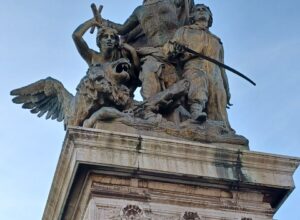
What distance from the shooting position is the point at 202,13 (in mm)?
11594

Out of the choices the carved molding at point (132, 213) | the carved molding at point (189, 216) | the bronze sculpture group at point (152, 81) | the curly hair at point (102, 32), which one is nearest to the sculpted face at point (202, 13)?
the bronze sculpture group at point (152, 81)

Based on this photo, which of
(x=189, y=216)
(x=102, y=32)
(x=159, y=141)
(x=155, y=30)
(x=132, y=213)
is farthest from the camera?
(x=155, y=30)

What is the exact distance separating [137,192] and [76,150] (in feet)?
2.69

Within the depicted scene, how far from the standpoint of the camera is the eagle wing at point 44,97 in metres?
11.7

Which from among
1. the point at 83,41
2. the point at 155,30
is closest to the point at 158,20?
the point at 155,30

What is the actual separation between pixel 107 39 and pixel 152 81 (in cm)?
95

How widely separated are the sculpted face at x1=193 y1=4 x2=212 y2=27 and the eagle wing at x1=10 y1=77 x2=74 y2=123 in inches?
83.4

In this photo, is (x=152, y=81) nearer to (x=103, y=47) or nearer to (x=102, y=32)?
(x=103, y=47)

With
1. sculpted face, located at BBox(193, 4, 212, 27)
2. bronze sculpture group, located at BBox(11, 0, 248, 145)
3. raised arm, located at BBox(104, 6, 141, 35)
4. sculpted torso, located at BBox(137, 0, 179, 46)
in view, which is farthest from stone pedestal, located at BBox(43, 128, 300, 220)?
raised arm, located at BBox(104, 6, 141, 35)

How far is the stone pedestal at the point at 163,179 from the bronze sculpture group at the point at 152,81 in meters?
0.51

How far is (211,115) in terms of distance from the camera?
10.7 m

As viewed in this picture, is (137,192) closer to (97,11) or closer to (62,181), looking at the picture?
(62,181)

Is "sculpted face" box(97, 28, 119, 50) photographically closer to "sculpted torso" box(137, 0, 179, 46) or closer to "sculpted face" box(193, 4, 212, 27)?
"sculpted torso" box(137, 0, 179, 46)

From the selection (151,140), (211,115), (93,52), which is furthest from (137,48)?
(151,140)
